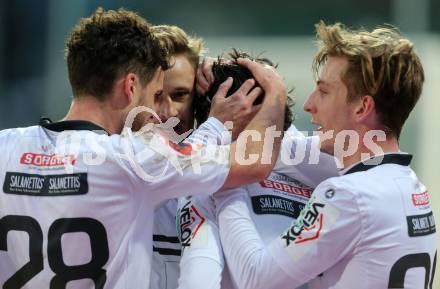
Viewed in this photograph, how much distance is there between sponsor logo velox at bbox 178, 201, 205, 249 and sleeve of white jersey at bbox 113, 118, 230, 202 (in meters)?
0.16

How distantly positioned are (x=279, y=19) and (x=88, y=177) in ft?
21.1

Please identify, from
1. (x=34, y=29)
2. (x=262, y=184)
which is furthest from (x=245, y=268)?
(x=34, y=29)

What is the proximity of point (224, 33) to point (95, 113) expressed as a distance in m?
6.03

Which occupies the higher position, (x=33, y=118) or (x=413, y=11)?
(x=413, y=11)

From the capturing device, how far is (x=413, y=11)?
29.0ft

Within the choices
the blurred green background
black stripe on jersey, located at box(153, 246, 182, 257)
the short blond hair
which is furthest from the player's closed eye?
the blurred green background

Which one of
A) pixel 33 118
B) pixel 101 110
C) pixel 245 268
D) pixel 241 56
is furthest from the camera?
pixel 33 118

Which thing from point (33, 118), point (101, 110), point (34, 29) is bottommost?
point (33, 118)

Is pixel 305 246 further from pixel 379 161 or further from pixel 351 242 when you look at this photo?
pixel 379 161

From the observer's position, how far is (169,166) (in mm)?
3014

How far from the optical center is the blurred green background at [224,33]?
866cm

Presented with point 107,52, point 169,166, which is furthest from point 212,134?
point 107,52

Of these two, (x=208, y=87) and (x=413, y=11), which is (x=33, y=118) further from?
(x=208, y=87)

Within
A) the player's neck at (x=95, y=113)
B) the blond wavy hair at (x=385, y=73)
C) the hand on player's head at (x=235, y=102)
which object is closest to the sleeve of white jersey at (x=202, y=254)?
the hand on player's head at (x=235, y=102)
